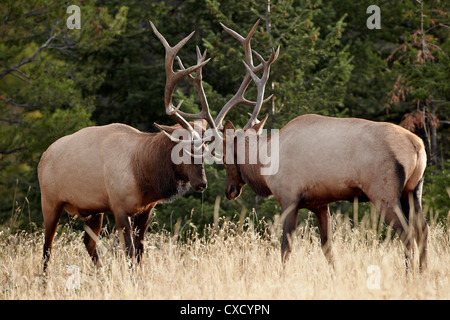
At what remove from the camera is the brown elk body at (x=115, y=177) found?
23.1 feet

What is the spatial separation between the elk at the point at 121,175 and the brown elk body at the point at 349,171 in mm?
965

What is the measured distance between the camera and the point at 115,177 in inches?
279

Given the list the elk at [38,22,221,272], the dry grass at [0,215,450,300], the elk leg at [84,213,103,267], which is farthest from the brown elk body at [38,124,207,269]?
the dry grass at [0,215,450,300]

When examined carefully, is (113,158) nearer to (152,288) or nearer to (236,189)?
(236,189)

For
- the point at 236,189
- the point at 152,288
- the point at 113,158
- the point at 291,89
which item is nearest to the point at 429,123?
the point at 291,89

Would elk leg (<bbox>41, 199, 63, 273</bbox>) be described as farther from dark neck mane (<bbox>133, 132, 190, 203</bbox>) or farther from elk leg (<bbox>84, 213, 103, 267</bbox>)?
dark neck mane (<bbox>133, 132, 190, 203</bbox>)

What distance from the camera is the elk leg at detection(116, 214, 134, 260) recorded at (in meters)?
6.90

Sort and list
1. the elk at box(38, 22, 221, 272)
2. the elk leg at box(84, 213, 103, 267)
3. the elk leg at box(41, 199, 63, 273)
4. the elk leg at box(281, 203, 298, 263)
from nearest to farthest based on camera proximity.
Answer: the elk leg at box(281, 203, 298, 263)
the elk at box(38, 22, 221, 272)
the elk leg at box(41, 199, 63, 273)
the elk leg at box(84, 213, 103, 267)

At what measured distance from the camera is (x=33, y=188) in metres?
14.8

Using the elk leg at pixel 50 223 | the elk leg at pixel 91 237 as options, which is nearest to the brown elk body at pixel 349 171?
the elk leg at pixel 91 237

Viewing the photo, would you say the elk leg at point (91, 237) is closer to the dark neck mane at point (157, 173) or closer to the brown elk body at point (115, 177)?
the brown elk body at point (115, 177)

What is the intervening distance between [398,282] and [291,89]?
7.48 m

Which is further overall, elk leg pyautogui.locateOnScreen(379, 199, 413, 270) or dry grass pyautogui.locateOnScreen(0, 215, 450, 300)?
elk leg pyautogui.locateOnScreen(379, 199, 413, 270)

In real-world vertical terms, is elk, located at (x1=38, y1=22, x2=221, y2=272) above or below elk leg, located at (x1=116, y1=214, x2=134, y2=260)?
above
